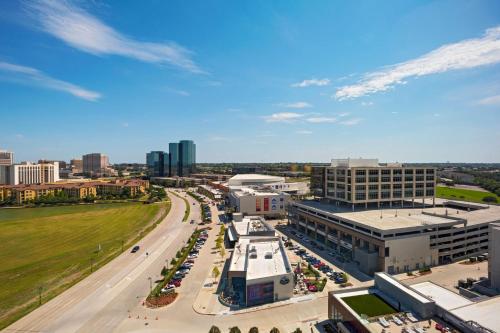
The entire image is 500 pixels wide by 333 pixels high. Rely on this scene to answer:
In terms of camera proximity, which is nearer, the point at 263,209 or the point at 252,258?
the point at 252,258

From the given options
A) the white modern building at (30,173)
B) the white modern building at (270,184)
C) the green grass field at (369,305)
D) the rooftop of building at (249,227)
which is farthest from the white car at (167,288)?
the white modern building at (30,173)

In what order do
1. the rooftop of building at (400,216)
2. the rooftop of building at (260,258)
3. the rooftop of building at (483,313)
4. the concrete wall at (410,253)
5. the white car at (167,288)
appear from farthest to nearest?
the rooftop of building at (400,216), the concrete wall at (410,253), the white car at (167,288), the rooftop of building at (260,258), the rooftop of building at (483,313)

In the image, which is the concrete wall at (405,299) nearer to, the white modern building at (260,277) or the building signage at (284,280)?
the building signage at (284,280)

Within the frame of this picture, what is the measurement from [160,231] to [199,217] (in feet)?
62.9

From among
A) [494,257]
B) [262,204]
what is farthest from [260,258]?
[262,204]

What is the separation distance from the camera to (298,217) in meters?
71.8

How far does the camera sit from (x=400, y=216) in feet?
178

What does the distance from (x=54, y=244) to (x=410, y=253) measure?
71.0 metres

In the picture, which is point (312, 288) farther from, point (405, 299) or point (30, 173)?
point (30, 173)

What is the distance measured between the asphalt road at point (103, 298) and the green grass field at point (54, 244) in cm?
210

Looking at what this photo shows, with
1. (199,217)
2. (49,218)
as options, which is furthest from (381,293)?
(49,218)

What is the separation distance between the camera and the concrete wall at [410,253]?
1718 inches

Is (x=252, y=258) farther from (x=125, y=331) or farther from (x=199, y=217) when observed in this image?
(x=199, y=217)

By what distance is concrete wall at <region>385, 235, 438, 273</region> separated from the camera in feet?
143
